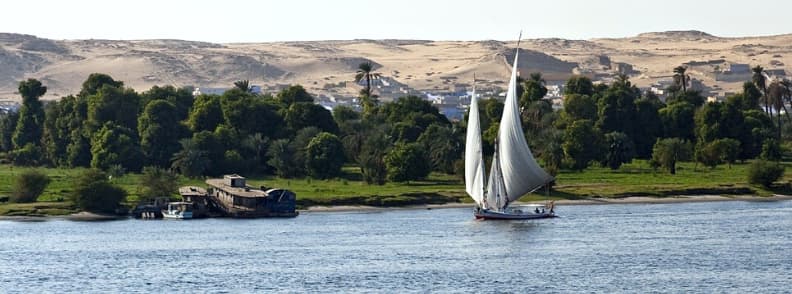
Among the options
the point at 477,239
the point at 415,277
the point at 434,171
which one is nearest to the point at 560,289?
the point at 415,277

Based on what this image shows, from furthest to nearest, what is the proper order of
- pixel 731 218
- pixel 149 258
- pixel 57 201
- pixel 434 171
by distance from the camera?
pixel 434 171, pixel 57 201, pixel 731 218, pixel 149 258

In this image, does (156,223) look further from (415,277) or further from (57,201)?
(415,277)

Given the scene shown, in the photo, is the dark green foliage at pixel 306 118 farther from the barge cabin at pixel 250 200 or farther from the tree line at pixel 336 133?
the barge cabin at pixel 250 200

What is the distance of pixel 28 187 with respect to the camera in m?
112

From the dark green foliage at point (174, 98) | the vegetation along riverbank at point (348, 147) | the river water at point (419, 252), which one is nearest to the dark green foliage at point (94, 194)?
the vegetation along riverbank at point (348, 147)

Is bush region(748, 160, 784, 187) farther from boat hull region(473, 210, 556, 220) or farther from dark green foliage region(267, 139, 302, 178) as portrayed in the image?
dark green foliage region(267, 139, 302, 178)

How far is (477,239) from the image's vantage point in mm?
90438

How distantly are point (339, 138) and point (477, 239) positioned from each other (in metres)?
49.3

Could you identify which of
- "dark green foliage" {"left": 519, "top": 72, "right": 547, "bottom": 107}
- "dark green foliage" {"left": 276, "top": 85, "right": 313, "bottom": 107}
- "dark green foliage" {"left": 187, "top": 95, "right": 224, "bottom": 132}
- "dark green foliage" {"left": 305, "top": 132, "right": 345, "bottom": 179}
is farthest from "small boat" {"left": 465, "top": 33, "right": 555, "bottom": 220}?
"dark green foliage" {"left": 519, "top": 72, "right": 547, "bottom": 107}

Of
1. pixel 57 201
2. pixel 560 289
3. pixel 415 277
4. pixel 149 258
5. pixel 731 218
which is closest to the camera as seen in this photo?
pixel 560 289

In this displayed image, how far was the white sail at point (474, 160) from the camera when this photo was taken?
105250 millimetres

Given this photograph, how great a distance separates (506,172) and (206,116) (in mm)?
42890

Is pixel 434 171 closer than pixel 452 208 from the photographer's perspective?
No

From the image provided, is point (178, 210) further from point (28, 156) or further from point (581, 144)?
point (28, 156)
